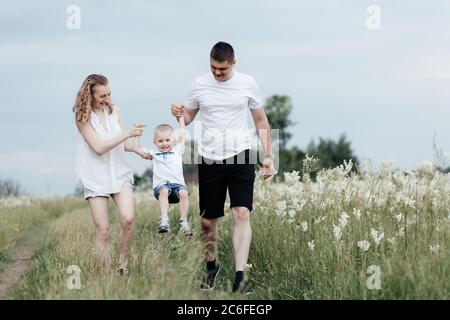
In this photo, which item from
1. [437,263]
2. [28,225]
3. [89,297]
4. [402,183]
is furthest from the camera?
[28,225]

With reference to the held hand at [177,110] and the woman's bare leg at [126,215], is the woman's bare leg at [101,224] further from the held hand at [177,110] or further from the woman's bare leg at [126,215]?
the held hand at [177,110]

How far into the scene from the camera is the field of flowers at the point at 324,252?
19.9ft

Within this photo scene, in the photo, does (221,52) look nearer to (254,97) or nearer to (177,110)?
(254,97)

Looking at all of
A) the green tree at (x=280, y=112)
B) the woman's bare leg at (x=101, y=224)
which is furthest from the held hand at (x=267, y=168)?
the green tree at (x=280, y=112)

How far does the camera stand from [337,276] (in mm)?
6680

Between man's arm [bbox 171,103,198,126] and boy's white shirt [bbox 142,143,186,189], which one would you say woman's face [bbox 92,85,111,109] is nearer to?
man's arm [bbox 171,103,198,126]

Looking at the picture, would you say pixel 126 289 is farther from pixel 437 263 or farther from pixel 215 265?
pixel 437 263

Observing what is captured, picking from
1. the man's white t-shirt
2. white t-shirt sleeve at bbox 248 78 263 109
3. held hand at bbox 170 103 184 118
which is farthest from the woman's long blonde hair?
white t-shirt sleeve at bbox 248 78 263 109

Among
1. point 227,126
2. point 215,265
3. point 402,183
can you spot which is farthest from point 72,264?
point 402,183

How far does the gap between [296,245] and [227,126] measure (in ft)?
5.51

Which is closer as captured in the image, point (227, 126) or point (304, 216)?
point (227, 126)

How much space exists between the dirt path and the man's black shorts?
2.98 m

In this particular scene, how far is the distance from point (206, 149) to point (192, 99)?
1.94ft

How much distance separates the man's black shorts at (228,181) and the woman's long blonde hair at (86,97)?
4.44ft
